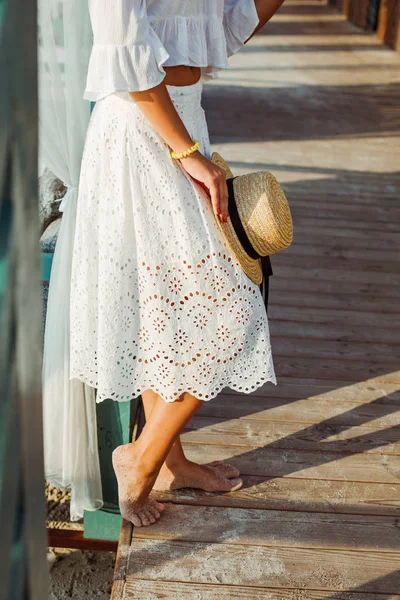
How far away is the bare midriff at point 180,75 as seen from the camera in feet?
5.44

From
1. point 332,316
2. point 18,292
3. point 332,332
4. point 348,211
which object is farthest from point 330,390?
point 18,292

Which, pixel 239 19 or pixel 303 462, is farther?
pixel 303 462

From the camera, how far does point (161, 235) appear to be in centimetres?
170

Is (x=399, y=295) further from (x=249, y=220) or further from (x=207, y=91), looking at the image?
(x=207, y=91)

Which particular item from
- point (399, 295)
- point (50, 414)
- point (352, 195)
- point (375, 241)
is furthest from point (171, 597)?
point (352, 195)

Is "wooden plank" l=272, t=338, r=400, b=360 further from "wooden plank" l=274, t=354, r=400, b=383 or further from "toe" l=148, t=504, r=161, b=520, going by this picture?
"toe" l=148, t=504, r=161, b=520

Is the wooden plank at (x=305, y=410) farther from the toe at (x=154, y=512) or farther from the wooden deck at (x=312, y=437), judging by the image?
the toe at (x=154, y=512)

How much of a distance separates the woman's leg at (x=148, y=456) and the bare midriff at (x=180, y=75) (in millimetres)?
703

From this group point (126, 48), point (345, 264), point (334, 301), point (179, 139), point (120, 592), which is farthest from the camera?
point (345, 264)

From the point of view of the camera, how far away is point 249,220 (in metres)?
1.73

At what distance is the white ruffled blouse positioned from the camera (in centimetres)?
150

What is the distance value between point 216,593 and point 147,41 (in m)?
1.24

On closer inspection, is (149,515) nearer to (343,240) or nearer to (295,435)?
(295,435)

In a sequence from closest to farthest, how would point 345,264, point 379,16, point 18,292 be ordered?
point 18,292, point 345,264, point 379,16
